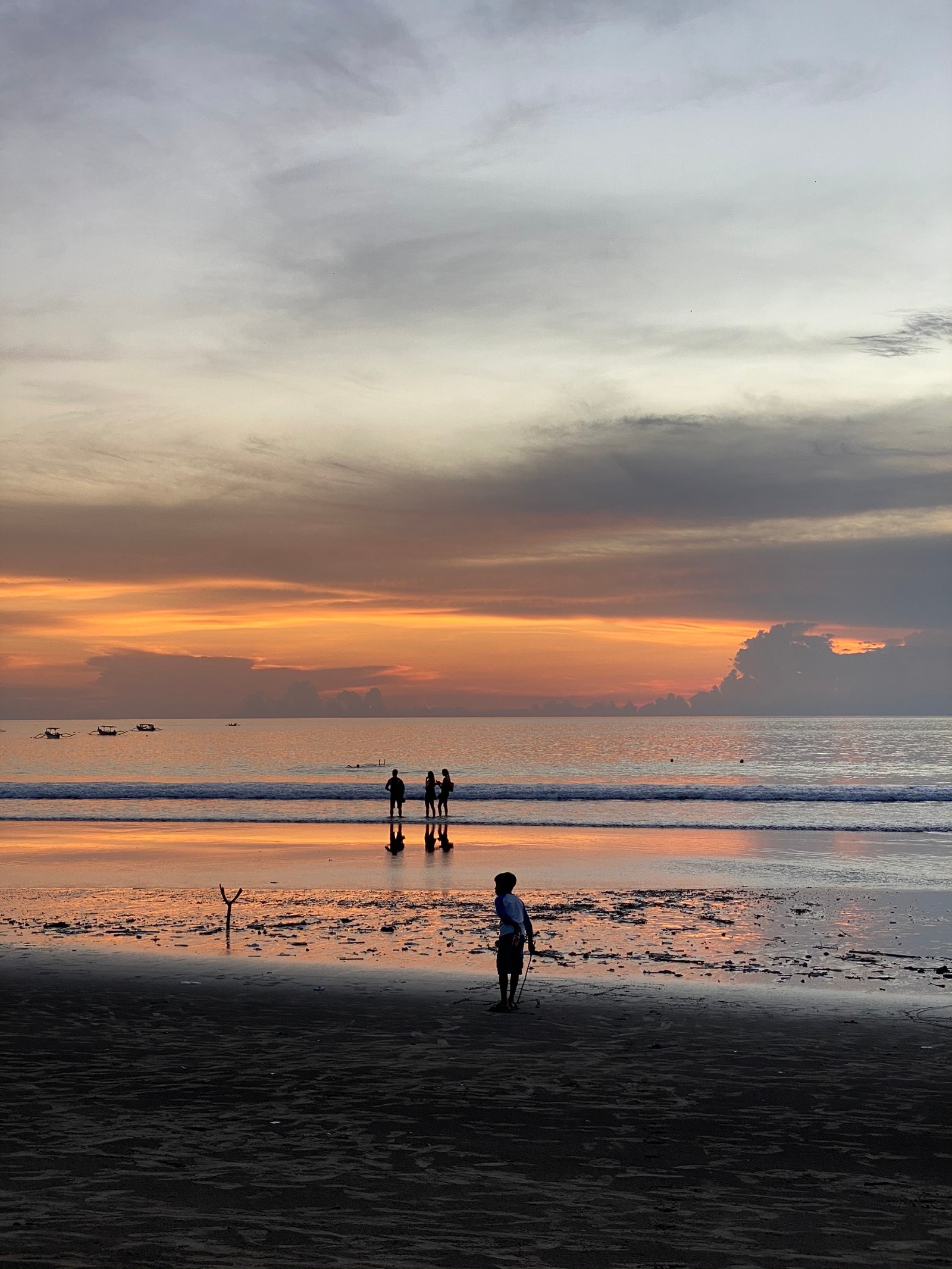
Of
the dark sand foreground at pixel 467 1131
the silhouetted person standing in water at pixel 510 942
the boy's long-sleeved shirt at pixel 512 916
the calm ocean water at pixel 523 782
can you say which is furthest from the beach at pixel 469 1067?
the calm ocean water at pixel 523 782

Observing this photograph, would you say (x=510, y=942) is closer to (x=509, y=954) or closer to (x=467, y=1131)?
(x=509, y=954)

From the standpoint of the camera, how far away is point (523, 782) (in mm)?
80062

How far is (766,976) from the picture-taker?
16078mm

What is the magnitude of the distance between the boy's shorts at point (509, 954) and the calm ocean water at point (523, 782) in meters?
31.3

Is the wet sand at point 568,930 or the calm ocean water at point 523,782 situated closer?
the wet sand at point 568,930

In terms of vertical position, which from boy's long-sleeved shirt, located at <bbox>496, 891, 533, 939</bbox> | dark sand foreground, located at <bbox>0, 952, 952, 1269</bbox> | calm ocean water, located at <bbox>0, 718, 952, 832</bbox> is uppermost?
boy's long-sleeved shirt, located at <bbox>496, 891, 533, 939</bbox>

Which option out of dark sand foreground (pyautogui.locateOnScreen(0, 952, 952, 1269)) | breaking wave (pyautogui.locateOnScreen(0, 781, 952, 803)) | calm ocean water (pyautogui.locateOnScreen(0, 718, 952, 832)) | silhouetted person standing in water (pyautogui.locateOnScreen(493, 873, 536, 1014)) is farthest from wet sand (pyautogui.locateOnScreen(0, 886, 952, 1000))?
breaking wave (pyautogui.locateOnScreen(0, 781, 952, 803))

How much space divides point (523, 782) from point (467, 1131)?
71.0 metres

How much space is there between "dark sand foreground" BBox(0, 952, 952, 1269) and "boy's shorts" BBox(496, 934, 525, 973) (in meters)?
0.58

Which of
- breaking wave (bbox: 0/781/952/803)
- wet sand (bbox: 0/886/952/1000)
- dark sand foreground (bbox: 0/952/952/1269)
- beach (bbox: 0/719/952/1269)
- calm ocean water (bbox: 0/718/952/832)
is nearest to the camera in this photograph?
dark sand foreground (bbox: 0/952/952/1269)

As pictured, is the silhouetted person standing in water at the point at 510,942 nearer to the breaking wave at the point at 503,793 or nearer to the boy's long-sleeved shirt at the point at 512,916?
the boy's long-sleeved shirt at the point at 512,916

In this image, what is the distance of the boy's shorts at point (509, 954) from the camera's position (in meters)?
14.0

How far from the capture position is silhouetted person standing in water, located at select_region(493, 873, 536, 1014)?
Result: 14.0m

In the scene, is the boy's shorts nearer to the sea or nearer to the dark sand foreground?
the dark sand foreground
